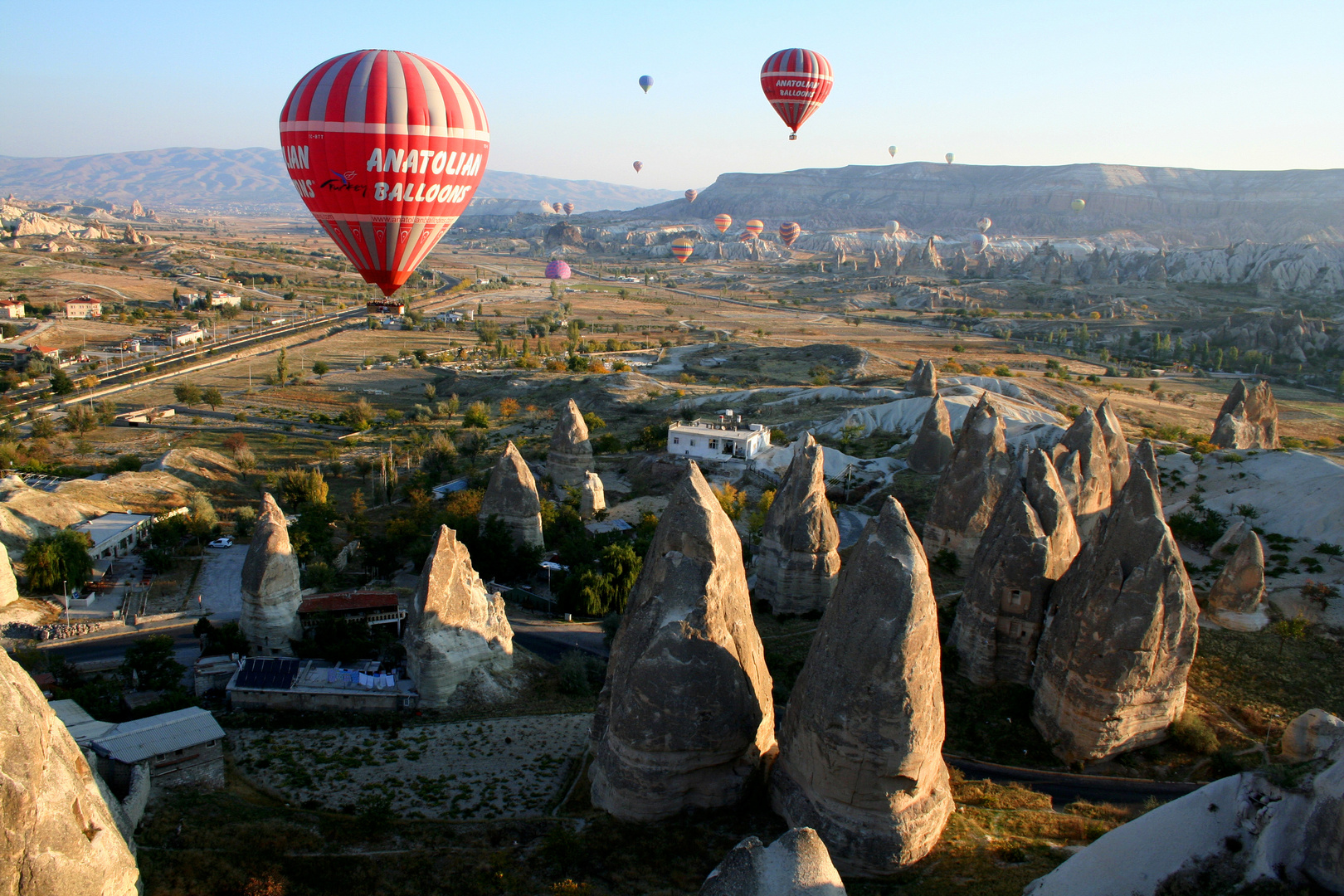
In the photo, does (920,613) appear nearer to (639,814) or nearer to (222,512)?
(639,814)

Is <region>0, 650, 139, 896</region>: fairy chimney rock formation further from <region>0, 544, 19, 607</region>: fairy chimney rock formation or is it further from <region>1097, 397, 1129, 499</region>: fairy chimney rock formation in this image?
<region>1097, 397, 1129, 499</region>: fairy chimney rock formation

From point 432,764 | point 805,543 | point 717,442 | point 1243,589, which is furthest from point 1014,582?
point 717,442

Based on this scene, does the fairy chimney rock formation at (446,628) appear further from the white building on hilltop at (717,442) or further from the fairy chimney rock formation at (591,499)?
the white building on hilltop at (717,442)

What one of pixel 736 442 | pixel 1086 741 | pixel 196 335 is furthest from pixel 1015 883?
pixel 196 335

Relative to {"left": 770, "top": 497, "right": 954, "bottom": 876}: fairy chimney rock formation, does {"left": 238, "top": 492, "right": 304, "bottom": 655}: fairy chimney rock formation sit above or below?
below

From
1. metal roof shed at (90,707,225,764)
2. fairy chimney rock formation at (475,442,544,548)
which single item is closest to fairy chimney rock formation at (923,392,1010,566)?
fairy chimney rock formation at (475,442,544,548)

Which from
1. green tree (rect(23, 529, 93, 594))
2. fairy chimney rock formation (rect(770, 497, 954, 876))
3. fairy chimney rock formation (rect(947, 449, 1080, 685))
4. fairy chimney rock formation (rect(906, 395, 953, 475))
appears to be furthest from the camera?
fairy chimney rock formation (rect(906, 395, 953, 475))

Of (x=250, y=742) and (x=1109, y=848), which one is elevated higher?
(x=1109, y=848)
